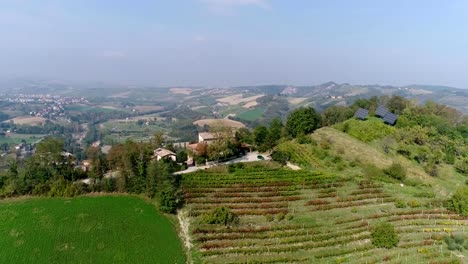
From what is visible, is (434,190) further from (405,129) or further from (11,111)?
(11,111)

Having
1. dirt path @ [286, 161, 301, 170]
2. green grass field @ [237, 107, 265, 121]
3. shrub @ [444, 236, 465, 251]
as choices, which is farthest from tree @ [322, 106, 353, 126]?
green grass field @ [237, 107, 265, 121]

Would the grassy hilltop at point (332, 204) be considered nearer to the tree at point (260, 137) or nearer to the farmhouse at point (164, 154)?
the tree at point (260, 137)

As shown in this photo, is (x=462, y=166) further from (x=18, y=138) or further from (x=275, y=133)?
(x=18, y=138)

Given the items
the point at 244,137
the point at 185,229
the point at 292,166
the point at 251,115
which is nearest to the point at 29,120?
the point at 251,115

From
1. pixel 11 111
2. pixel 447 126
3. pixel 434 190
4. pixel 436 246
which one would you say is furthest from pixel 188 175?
pixel 11 111

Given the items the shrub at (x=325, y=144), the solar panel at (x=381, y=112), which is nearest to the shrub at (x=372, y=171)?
the shrub at (x=325, y=144)

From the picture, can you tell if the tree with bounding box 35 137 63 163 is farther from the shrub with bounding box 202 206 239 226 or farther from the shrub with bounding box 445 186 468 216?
the shrub with bounding box 445 186 468 216
